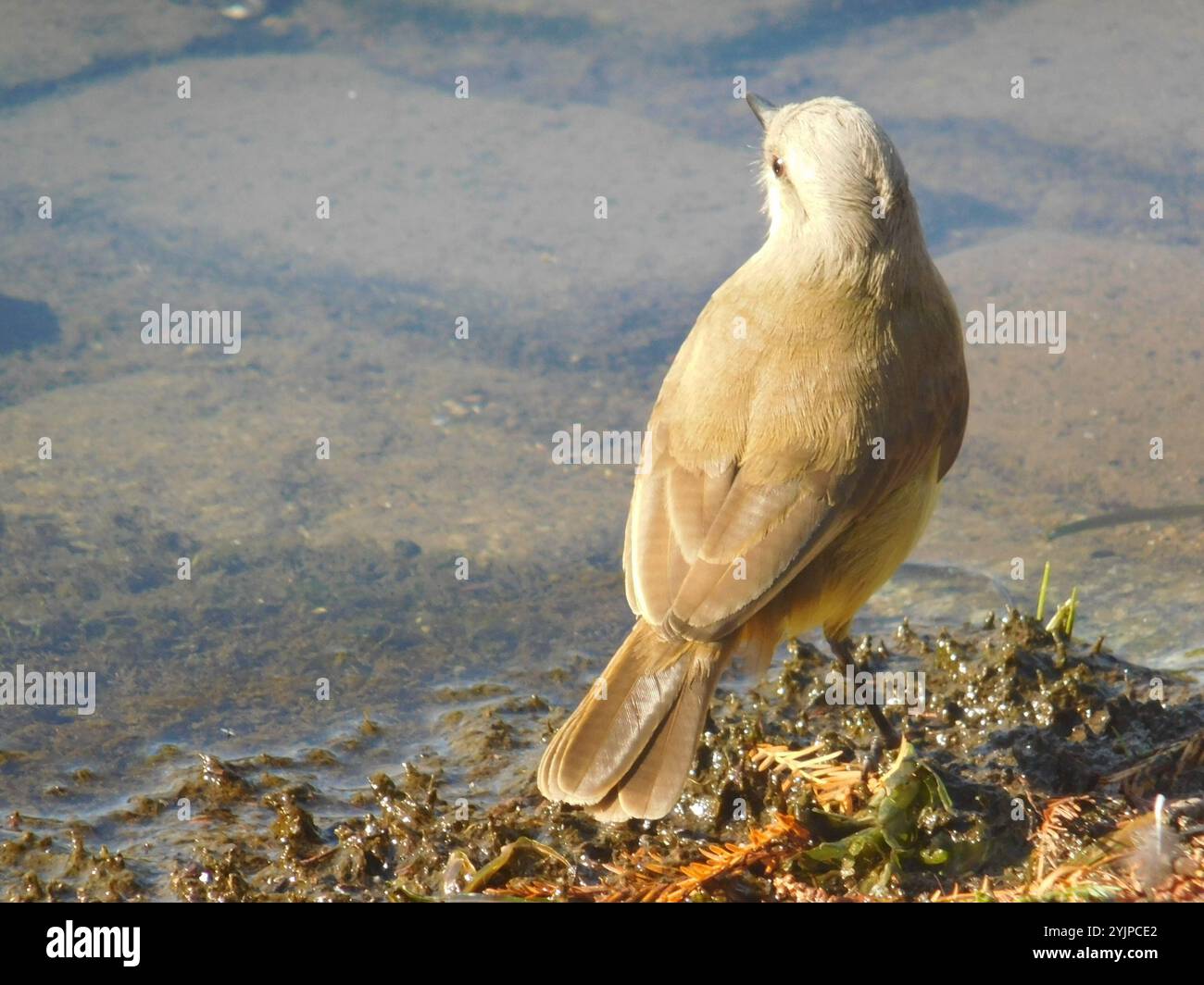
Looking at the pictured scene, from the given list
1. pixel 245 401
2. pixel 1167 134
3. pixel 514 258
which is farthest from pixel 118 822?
pixel 1167 134

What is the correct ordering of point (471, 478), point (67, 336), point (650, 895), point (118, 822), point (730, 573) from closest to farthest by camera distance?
1. point (650, 895)
2. point (730, 573)
3. point (118, 822)
4. point (471, 478)
5. point (67, 336)

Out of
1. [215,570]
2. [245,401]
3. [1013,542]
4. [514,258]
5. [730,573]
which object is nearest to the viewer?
[730,573]

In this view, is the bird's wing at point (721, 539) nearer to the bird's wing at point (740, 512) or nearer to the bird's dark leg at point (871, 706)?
the bird's wing at point (740, 512)

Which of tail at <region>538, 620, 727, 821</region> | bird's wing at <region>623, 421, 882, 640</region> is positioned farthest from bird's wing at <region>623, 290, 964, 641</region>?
tail at <region>538, 620, 727, 821</region>

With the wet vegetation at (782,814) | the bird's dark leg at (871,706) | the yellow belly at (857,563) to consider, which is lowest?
the wet vegetation at (782,814)

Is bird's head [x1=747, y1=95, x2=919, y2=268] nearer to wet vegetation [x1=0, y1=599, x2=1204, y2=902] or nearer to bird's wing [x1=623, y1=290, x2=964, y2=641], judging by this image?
bird's wing [x1=623, y1=290, x2=964, y2=641]

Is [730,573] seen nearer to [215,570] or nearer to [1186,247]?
[215,570]

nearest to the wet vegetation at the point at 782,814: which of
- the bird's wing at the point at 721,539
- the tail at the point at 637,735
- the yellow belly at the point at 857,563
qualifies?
the tail at the point at 637,735
